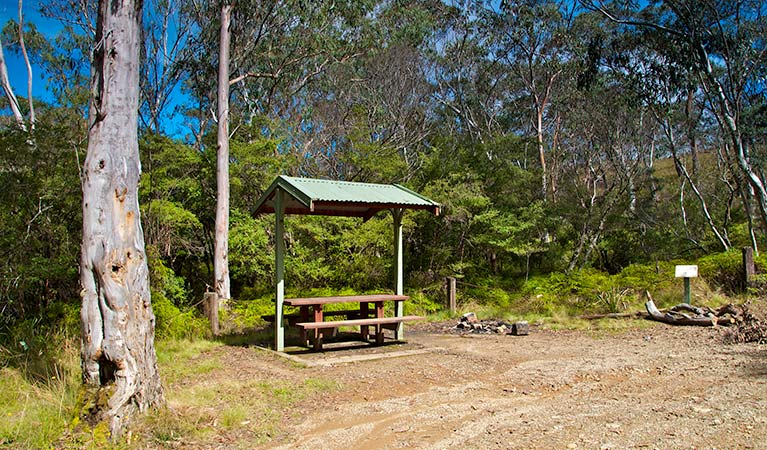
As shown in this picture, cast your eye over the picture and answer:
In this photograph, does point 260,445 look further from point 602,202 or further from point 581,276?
point 602,202

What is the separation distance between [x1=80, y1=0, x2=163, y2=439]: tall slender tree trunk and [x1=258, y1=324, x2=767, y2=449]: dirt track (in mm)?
1280

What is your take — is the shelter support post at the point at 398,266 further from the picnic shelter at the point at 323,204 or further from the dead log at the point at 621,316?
the dead log at the point at 621,316

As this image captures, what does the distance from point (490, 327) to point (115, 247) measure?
25.9ft

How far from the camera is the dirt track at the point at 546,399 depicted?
14.5 ft

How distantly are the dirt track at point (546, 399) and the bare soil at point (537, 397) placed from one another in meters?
0.01

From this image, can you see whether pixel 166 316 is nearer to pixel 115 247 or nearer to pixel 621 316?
pixel 115 247

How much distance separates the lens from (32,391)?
526cm

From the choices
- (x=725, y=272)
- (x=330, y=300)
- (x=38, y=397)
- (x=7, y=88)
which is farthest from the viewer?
(x=7, y=88)

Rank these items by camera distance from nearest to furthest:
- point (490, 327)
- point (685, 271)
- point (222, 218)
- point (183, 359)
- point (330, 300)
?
1. point (183, 359)
2. point (330, 300)
3. point (490, 327)
4. point (685, 271)
5. point (222, 218)

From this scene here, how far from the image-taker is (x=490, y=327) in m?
11.2

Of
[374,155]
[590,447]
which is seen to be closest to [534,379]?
[590,447]

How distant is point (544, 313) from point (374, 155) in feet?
22.4

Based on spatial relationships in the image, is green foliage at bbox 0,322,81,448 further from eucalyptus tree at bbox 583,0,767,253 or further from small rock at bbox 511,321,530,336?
eucalyptus tree at bbox 583,0,767,253

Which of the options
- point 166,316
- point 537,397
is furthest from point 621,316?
point 166,316
